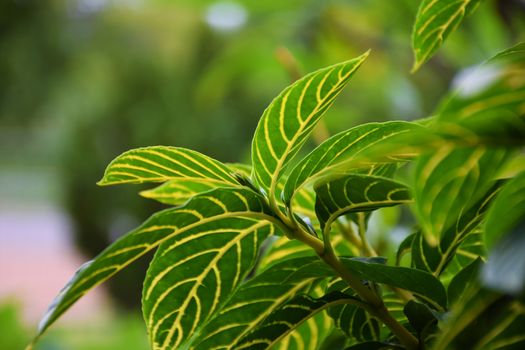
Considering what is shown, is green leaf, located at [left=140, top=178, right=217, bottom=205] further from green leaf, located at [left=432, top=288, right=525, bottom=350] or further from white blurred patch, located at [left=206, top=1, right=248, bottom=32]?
white blurred patch, located at [left=206, top=1, right=248, bottom=32]

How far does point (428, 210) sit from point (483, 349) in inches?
1.5

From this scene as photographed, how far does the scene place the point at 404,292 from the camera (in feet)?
0.78

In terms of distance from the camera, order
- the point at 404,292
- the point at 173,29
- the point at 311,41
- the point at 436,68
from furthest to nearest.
A: 1. the point at 173,29
2. the point at 311,41
3. the point at 436,68
4. the point at 404,292

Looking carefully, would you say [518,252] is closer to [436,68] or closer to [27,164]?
[436,68]

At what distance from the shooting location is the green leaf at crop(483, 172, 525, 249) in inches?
6.3

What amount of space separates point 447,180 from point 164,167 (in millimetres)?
86

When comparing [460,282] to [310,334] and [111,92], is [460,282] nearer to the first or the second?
[310,334]

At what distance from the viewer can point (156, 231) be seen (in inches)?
7.1

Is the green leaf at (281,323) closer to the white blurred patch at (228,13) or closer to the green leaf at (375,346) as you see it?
the green leaf at (375,346)

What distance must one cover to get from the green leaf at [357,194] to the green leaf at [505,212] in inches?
1.2

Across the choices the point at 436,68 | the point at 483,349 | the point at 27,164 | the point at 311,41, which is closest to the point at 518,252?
the point at 483,349

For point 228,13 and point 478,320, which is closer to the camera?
point 478,320

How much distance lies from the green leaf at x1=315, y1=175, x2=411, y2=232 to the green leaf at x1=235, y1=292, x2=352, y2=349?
28mm

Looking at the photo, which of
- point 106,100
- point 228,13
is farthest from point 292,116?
point 106,100
